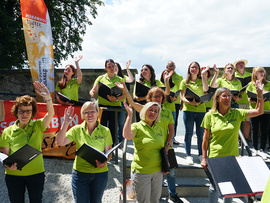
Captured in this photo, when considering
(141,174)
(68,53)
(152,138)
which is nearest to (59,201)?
(141,174)

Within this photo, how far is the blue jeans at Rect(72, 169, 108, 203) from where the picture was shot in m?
2.37

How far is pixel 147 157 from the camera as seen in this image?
2.48 metres

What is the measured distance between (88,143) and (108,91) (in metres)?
1.91

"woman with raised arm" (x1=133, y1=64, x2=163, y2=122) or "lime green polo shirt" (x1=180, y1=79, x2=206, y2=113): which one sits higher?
"woman with raised arm" (x1=133, y1=64, x2=163, y2=122)

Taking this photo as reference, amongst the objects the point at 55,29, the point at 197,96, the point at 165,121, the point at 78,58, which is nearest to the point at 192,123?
the point at 197,96

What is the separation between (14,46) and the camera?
9.40m

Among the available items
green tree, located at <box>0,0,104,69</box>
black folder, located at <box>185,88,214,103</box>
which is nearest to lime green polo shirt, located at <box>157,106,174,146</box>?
black folder, located at <box>185,88,214,103</box>

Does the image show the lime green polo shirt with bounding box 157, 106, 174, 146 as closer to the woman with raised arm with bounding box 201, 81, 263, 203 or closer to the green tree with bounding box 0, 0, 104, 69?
the woman with raised arm with bounding box 201, 81, 263, 203

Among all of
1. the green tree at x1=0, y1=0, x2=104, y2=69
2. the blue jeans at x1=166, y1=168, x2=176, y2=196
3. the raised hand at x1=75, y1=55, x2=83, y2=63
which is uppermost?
the green tree at x1=0, y1=0, x2=104, y2=69

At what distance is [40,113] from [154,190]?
315 cm

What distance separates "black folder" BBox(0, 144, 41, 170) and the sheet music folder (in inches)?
77.6

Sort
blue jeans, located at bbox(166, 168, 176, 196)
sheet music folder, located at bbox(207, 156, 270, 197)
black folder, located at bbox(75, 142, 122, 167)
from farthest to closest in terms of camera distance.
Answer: blue jeans, located at bbox(166, 168, 176, 196)
black folder, located at bbox(75, 142, 122, 167)
sheet music folder, located at bbox(207, 156, 270, 197)

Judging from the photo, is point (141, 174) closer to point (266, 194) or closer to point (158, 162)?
point (158, 162)

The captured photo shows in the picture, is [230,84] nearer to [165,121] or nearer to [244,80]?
[244,80]
